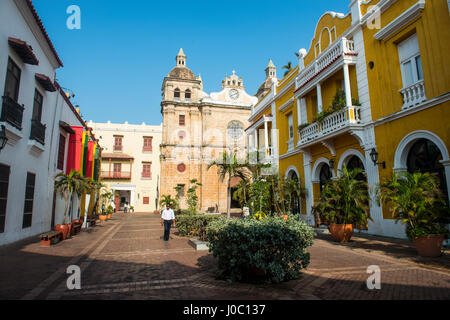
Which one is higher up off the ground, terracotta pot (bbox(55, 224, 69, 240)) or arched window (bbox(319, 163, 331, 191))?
arched window (bbox(319, 163, 331, 191))

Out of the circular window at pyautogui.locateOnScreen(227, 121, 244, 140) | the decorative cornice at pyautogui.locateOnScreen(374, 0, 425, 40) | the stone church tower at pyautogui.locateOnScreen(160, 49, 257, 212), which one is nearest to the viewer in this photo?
the decorative cornice at pyautogui.locateOnScreen(374, 0, 425, 40)

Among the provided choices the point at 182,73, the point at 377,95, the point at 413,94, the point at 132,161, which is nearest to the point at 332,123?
the point at 377,95

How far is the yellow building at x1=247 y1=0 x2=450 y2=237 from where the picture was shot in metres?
8.35

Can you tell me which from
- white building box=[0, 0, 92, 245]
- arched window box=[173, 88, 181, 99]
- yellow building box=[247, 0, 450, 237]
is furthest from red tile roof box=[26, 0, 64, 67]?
arched window box=[173, 88, 181, 99]

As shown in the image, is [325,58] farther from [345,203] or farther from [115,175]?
[115,175]

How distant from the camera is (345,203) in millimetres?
9195

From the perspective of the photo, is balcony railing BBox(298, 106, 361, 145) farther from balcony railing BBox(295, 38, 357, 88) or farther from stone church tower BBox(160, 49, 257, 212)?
stone church tower BBox(160, 49, 257, 212)

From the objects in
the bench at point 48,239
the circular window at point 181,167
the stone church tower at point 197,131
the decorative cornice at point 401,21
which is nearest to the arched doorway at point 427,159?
the decorative cornice at point 401,21

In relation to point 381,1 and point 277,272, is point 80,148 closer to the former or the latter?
point 277,272

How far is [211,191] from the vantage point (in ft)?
106

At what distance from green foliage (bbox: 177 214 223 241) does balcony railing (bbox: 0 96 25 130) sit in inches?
276

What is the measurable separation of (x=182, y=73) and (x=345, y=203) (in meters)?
29.9
